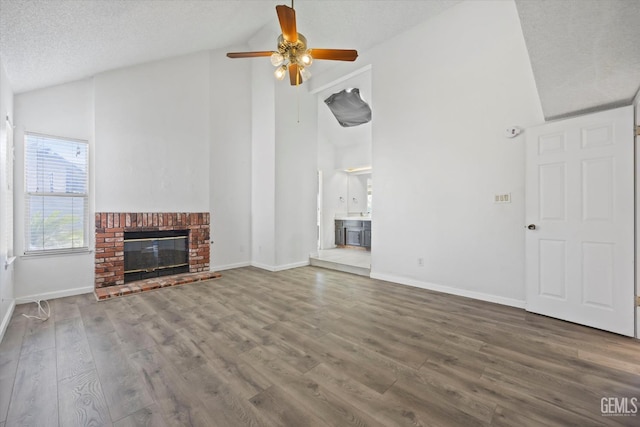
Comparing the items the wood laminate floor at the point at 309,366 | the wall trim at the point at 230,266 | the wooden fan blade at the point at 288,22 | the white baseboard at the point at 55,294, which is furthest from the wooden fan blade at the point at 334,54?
the white baseboard at the point at 55,294

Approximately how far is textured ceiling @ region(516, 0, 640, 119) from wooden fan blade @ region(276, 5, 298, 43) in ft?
6.01

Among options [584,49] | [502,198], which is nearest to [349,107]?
[502,198]

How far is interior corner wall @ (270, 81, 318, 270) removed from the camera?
5277 millimetres

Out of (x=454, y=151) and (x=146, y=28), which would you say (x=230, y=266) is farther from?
(x=454, y=151)

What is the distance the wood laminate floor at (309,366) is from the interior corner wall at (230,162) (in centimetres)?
218

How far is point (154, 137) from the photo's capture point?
4449 mm

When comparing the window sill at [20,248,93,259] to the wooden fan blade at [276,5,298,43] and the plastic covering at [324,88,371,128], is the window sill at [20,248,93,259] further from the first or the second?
the plastic covering at [324,88,371,128]

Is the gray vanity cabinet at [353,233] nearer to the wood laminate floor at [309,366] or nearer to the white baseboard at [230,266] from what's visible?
the white baseboard at [230,266]

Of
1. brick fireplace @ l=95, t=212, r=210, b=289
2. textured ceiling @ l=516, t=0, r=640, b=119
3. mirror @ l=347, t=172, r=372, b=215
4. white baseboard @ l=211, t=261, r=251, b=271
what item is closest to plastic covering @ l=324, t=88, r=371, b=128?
mirror @ l=347, t=172, r=372, b=215

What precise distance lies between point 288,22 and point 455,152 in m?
2.67

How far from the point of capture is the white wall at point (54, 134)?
3.38 m

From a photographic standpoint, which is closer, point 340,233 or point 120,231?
point 120,231

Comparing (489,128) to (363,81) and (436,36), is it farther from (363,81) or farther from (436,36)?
(363,81)

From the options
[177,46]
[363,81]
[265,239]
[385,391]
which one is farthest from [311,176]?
[385,391]
